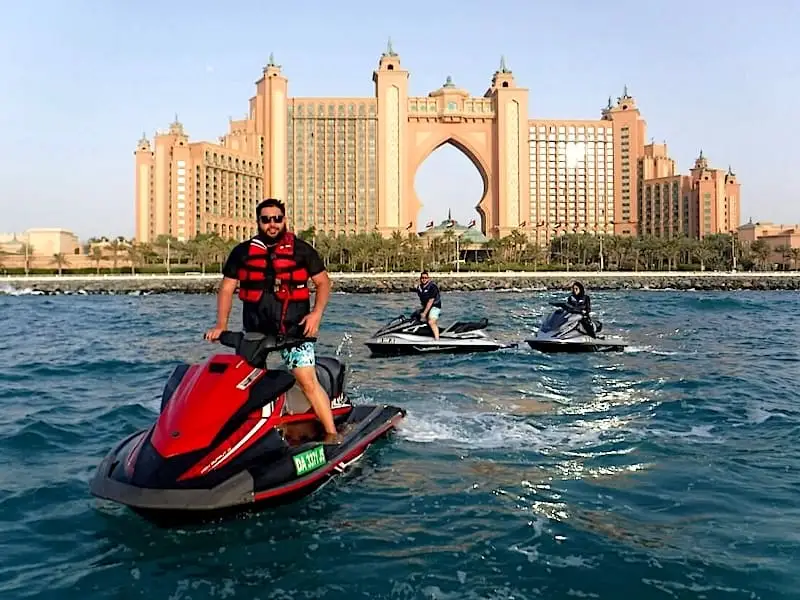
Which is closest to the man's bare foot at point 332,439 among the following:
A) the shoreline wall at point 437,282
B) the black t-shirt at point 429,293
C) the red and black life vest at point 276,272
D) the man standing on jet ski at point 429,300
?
the red and black life vest at point 276,272

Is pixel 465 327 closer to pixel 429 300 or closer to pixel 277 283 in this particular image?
pixel 429 300

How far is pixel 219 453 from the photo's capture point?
4805mm

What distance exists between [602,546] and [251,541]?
2.09 m

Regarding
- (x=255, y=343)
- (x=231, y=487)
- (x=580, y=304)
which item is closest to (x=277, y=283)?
(x=255, y=343)

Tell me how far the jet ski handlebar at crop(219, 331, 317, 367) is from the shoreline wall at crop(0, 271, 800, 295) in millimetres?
66938

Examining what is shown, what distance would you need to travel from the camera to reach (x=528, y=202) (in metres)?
141

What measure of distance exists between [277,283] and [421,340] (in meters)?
10.1

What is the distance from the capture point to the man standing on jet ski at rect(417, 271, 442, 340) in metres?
15.1

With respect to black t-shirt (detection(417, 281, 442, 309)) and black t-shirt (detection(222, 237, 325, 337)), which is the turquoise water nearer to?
black t-shirt (detection(222, 237, 325, 337))

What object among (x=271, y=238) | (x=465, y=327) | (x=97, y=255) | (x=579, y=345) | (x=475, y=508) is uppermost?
(x=97, y=255)

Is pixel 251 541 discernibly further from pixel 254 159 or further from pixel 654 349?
pixel 254 159

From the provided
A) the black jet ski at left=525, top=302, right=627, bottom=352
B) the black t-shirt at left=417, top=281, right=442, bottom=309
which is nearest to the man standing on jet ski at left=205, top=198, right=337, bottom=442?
the black t-shirt at left=417, top=281, right=442, bottom=309

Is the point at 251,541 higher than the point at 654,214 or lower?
lower

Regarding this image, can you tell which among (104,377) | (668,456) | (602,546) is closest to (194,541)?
(602,546)
